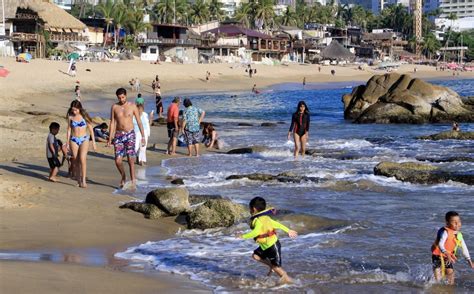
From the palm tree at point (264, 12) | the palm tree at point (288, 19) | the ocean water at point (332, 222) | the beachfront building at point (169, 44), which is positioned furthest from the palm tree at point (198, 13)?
the ocean water at point (332, 222)

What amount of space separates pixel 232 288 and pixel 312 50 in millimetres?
109163

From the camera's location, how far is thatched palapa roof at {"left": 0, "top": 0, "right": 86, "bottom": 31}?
68.6 m

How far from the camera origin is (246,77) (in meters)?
72.7

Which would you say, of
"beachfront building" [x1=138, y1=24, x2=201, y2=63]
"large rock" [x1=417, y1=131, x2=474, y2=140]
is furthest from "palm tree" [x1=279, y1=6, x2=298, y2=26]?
"large rock" [x1=417, y1=131, x2=474, y2=140]

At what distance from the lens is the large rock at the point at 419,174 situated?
12781 mm

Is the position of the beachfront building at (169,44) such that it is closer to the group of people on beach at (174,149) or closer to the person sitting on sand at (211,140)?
the person sitting on sand at (211,140)

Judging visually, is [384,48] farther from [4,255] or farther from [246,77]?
[4,255]

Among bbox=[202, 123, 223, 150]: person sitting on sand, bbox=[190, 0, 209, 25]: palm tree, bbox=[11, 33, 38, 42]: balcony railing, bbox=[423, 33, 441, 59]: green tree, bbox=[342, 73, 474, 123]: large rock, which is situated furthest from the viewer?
bbox=[423, 33, 441, 59]: green tree

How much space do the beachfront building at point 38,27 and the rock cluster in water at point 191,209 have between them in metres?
58.1

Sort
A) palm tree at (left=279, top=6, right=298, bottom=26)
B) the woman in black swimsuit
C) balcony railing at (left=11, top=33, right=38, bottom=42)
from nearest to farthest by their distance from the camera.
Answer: the woman in black swimsuit
balcony railing at (left=11, top=33, right=38, bottom=42)
palm tree at (left=279, top=6, right=298, bottom=26)

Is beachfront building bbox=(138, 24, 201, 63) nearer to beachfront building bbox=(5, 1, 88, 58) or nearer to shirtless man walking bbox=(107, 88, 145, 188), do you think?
beachfront building bbox=(5, 1, 88, 58)

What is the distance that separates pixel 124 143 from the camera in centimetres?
1123

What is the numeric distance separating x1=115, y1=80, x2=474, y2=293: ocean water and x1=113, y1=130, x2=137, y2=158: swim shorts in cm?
72

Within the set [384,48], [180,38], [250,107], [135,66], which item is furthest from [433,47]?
[250,107]
